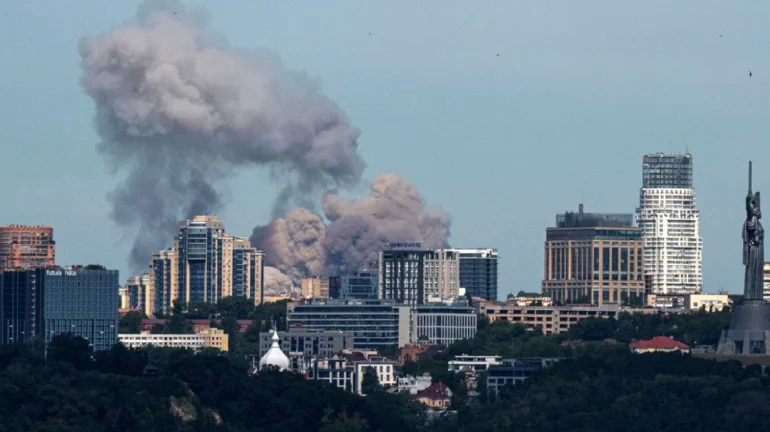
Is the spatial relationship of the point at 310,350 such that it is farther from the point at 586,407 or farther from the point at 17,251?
the point at 586,407

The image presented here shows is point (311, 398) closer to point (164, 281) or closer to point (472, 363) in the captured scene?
point (472, 363)

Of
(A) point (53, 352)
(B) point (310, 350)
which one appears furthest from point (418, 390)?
(A) point (53, 352)

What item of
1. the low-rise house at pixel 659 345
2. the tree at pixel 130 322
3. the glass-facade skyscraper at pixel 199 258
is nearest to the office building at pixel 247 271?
the glass-facade skyscraper at pixel 199 258

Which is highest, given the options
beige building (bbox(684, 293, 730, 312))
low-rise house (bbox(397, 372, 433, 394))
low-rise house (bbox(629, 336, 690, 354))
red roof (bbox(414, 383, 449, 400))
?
beige building (bbox(684, 293, 730, 312))

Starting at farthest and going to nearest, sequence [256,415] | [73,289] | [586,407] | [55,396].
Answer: [73,289] < [586,407] < [256,415] < [55,396]

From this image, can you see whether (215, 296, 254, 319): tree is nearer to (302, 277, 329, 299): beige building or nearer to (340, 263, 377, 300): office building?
(340, 263, 377, 300): office building

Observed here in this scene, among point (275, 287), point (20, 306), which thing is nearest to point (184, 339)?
point (20, 306)

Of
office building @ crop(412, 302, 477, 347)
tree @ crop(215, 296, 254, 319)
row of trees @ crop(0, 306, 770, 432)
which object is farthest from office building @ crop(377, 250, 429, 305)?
row of trees @ crop(0, 306, 770, 432)
